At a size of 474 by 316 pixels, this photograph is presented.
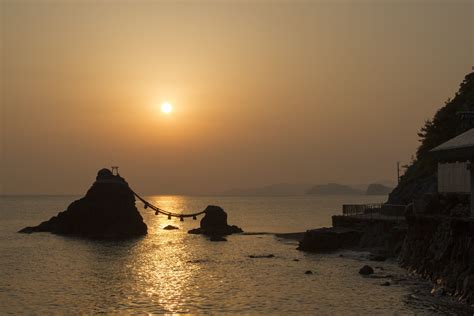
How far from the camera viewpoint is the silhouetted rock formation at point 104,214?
9400 cm

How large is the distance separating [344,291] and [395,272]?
310 inches

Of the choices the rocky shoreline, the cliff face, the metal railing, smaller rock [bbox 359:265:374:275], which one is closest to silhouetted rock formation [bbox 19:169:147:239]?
the metal railing

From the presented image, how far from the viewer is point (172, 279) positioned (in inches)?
1850

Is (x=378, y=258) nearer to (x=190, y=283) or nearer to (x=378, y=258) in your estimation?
(x=378, y=258)

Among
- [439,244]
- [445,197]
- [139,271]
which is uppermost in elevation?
[445,197]

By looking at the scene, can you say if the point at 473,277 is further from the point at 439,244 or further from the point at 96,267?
the point at 96,267

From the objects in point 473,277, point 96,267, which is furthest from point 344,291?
point 96,267

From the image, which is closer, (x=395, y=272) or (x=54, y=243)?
(x=395, y=272)

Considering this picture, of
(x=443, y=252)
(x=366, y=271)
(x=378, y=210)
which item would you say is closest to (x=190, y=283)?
(x=366, y=271)

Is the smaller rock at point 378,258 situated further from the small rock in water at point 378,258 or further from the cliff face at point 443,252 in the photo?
the cliff face at point 443,252

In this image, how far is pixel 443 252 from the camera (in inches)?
1454

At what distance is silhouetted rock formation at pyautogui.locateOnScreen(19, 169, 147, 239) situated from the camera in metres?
94.0

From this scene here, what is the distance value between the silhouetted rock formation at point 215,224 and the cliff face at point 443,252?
5019 centimetres

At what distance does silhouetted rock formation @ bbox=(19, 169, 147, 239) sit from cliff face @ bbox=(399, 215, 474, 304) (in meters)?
57.6
